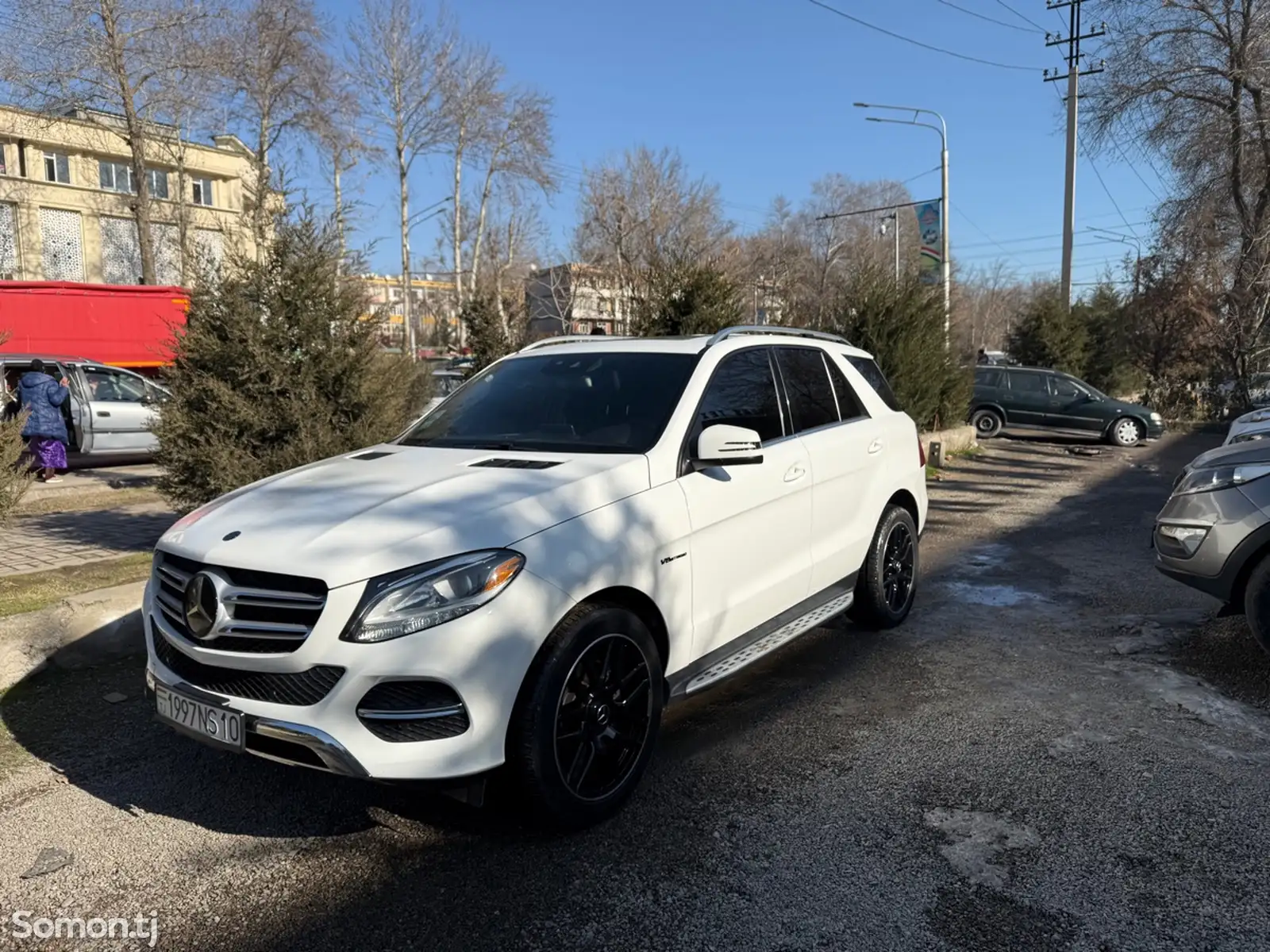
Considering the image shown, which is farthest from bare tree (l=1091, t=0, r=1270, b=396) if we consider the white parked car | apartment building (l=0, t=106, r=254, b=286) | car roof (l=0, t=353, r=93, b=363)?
apartment building (l=0, t=106, r=254, b=286)

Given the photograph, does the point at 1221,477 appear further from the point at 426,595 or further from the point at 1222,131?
the point at 1222,131

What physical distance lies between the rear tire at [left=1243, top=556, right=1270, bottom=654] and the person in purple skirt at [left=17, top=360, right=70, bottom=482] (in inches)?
479

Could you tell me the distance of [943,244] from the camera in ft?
74.4

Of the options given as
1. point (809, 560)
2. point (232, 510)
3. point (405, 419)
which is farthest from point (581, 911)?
point (405, 419)

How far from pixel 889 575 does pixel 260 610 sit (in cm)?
398

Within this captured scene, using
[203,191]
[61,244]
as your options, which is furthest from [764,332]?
[203,191]

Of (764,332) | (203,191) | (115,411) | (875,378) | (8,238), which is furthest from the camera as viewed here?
(203,191)

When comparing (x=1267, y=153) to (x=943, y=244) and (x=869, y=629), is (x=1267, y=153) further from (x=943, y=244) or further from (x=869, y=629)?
(x=869, y=629)

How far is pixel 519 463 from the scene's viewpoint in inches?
148

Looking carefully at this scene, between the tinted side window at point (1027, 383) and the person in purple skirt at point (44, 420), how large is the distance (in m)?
17.3

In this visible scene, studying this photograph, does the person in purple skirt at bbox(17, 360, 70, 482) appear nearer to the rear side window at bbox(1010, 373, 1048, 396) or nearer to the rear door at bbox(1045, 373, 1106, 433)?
the rear side window at bbox(1010, 373, 1048, 396)

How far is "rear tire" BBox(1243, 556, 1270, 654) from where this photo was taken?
484cm

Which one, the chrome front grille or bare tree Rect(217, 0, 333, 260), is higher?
bare tree Rect(217, 0, 333, 260)

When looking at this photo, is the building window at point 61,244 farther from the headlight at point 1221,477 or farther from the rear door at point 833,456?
the headlight at point 1221,477
